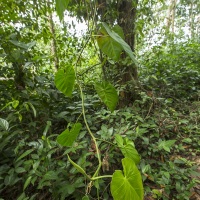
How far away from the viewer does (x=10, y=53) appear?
45.2 inches

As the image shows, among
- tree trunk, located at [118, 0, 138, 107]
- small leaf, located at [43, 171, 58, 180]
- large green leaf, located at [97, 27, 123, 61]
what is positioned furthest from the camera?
tree trunk, located at [118, 0, 138, 107]

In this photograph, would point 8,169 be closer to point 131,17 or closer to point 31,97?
point 31,97

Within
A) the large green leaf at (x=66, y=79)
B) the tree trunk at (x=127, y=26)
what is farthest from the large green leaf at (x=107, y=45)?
the tree trunk at (x=127, y=26)

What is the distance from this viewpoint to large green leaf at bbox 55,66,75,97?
1.59 feet

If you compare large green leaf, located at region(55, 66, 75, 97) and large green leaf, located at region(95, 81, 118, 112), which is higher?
large green leaf, located at region(55, 66, 75, 97)

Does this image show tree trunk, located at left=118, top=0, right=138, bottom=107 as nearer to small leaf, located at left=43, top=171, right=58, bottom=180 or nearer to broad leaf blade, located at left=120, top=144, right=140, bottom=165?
small leaf, located at left=43, top=171, right=58, bottom=180

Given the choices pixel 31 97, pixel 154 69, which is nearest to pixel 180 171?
pixel 31 97

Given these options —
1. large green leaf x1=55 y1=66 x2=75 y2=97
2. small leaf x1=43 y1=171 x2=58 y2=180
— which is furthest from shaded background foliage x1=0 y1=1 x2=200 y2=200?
large green leaf x1=55 y1=66 x2=75 y2=97

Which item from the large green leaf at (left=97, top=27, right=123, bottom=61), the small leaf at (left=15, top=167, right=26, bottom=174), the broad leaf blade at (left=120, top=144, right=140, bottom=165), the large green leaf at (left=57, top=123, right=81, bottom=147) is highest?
the large green leaf at (left=97, top=27, right=123, bottom=61)

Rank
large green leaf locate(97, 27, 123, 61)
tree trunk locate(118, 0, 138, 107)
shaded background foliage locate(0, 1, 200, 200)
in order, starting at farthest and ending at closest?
1. tree trunk locate(118, 0, 138, 107)
2. shaded background foliage locate(0, 1, 200, 200)
3. large green leaf locate(97, 27, 123, 61)

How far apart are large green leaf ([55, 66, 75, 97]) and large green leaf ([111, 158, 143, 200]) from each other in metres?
0.24

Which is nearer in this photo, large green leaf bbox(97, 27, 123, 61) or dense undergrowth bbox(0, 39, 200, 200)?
large green leaf bbox(97, 27, 123, 61)

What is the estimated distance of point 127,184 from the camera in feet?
1.22

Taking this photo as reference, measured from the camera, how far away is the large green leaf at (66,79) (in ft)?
1.59
